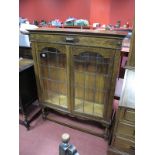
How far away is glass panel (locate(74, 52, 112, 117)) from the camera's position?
151 cm

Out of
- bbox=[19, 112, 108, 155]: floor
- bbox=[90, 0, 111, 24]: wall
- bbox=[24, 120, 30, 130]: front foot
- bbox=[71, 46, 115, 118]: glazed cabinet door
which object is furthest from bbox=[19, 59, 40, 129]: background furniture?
bbox=[90, 0, 111, 24]: wall

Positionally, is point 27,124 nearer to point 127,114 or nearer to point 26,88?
point 26,88

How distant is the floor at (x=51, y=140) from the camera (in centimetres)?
165

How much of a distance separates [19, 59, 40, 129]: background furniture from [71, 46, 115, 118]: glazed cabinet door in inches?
25.0

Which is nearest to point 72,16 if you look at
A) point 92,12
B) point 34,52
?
point 92,12

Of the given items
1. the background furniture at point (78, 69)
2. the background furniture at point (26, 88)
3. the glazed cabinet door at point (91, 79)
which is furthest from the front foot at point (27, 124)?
the glazed cabinet door at point (91, 79)

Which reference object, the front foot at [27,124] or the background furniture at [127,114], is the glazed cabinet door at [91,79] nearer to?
the background furniture at [127,114]

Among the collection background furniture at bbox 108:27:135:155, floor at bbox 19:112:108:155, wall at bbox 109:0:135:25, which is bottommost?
floor at bbox 19:112:108:155

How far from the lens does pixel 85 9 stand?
586cm

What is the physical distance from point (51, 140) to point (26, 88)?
0.73 m

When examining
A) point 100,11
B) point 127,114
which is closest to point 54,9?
point 100,11

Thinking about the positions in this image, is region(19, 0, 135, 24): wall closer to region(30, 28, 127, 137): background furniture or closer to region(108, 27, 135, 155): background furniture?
region(30, 28, 127, 137): background furniture

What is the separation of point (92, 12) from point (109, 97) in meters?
5.10

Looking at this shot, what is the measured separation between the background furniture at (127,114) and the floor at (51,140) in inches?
14.7
